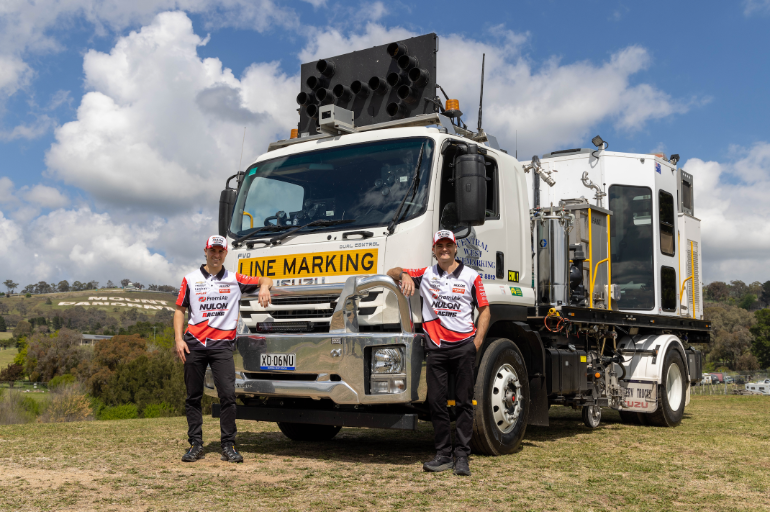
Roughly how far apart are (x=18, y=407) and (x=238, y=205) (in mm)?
47999

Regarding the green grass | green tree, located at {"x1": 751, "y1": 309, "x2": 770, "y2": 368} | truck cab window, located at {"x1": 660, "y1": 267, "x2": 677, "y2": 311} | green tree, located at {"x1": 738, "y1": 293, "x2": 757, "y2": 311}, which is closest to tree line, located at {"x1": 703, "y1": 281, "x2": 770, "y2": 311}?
green tree, located at {"x1": 738, "y1": 293, "x2": 757, "y2": 311}

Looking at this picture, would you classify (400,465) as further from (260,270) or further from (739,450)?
(739,450)

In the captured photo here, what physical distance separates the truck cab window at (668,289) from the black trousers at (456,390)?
224 inches

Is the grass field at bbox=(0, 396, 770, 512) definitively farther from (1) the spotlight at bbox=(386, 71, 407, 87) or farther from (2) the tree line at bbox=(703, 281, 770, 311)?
(2) the tree line at bbox=(703, 281, 770, 311)

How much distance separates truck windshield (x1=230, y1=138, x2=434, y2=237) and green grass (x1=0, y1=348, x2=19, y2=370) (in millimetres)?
116593

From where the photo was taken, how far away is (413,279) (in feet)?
19.9

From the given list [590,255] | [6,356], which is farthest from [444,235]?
[6,356]

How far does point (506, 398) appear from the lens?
22.7 ft

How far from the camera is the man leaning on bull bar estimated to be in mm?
6277

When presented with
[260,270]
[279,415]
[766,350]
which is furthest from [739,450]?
[766,350]

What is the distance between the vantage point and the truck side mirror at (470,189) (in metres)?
6.14

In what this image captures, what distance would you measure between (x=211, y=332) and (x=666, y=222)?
734cm

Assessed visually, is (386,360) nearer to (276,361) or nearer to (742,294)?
(276,361)

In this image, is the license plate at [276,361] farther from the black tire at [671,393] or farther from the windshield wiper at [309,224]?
the black tire at [671,393]
